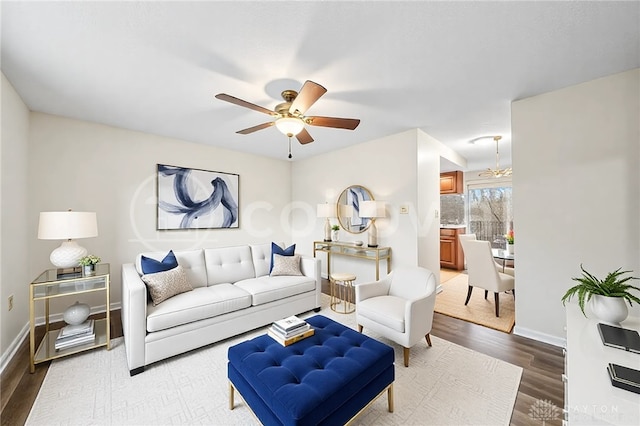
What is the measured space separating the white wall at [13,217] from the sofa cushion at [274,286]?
1.93m

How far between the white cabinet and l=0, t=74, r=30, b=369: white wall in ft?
12.1

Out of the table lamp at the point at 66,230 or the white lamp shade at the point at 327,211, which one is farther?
the white lamp shade at the point at 327,211

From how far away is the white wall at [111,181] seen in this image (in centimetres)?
294

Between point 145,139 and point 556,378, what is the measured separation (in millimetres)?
5223

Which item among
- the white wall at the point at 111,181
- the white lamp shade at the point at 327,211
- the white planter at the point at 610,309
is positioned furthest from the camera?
the white lamp shade at the point at 327,211

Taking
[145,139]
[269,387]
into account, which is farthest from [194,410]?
[145,139]

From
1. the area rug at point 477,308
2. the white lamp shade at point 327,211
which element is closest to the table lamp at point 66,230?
the white lamp shade at point 327,211

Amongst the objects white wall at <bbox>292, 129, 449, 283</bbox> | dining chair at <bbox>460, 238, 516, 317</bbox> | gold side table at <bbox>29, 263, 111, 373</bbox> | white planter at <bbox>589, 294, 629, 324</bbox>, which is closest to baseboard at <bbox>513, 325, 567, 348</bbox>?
dining chair at <bbox>460, 238, 516, 317</bbox>

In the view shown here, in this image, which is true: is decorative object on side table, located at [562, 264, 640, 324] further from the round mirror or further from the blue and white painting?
the blue and white painting

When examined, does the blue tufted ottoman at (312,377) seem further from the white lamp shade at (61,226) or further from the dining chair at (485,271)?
the dining chair at (485,271)

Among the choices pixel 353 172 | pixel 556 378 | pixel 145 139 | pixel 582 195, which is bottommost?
pixel 556 378

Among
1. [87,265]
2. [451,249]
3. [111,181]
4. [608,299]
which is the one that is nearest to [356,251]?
[608,299]

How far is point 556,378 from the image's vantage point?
1957 millimetres

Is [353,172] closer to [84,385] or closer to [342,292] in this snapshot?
[342,292]
